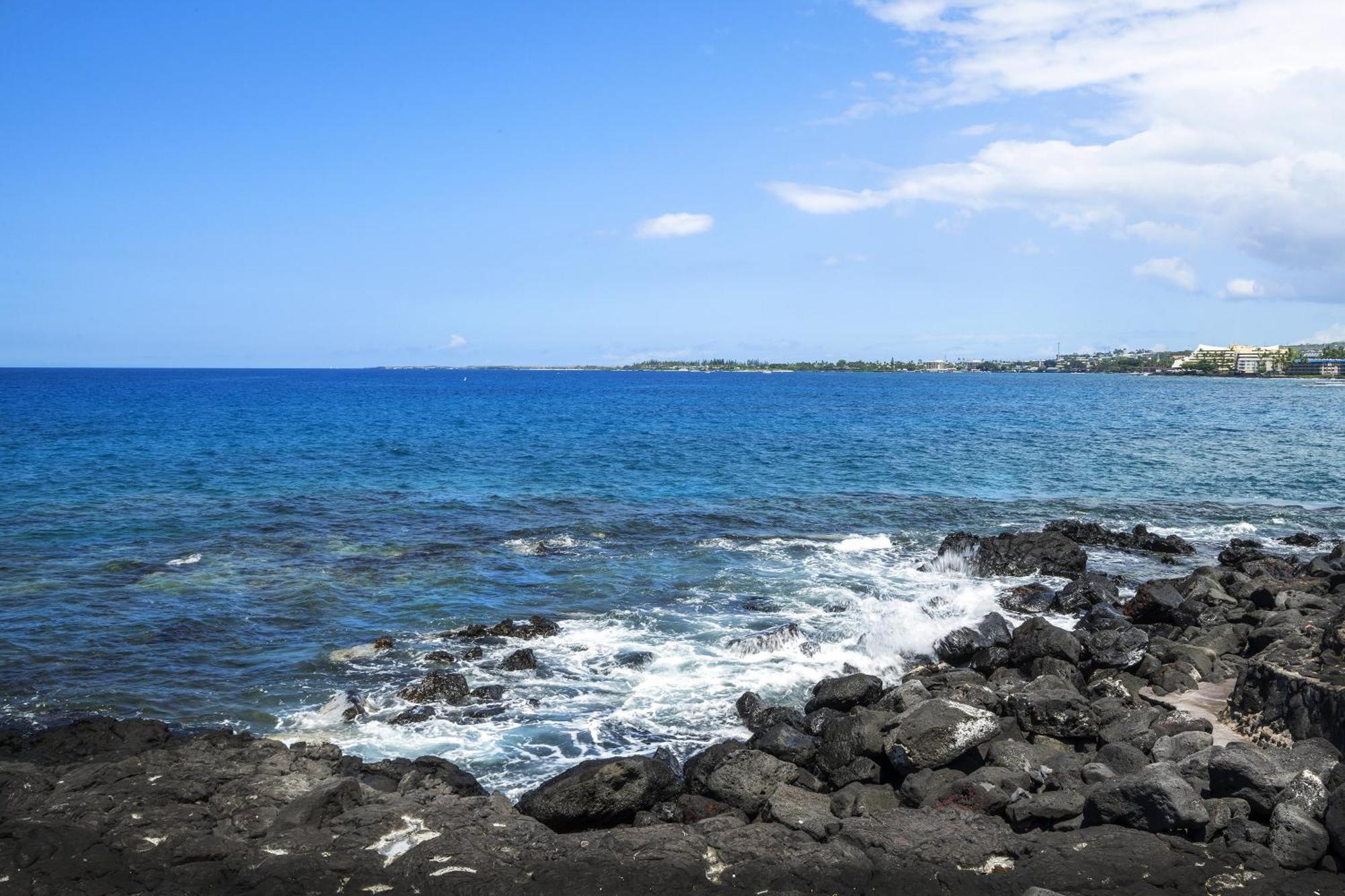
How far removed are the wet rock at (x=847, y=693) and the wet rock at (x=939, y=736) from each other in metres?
2.81

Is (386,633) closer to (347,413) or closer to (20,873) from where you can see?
(20,873)

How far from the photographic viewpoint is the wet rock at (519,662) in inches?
724

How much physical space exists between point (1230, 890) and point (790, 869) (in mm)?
4407

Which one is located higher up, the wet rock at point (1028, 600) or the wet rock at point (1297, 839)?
the wet rock at point (1297, 839)

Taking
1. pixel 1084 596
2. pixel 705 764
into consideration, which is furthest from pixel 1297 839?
pixel 1084 596

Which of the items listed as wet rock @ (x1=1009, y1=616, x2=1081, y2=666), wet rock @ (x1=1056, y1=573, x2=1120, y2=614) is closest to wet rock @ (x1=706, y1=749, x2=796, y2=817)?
wet rock @ (x1=1009, y1=616, x2=1081, y2=666)

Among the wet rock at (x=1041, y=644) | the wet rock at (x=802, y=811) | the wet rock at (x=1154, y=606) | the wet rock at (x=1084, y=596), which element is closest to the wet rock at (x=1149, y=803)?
the wet rock at (x=802, y=811)

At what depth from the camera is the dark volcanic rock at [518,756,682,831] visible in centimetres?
1138

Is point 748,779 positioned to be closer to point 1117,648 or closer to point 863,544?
point 1117,648

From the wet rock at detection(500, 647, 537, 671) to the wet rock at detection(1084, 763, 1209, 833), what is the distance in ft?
37.0

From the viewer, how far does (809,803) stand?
36.9 feet

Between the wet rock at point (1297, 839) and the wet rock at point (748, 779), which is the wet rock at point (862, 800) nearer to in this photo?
the wet rock at point (748, 779)

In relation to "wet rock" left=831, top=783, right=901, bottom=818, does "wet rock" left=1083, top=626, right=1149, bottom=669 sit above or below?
above

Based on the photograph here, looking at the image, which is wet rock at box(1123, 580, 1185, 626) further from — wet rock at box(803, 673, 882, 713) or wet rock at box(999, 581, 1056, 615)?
wet rock at box(803, 673, 882, 713)
